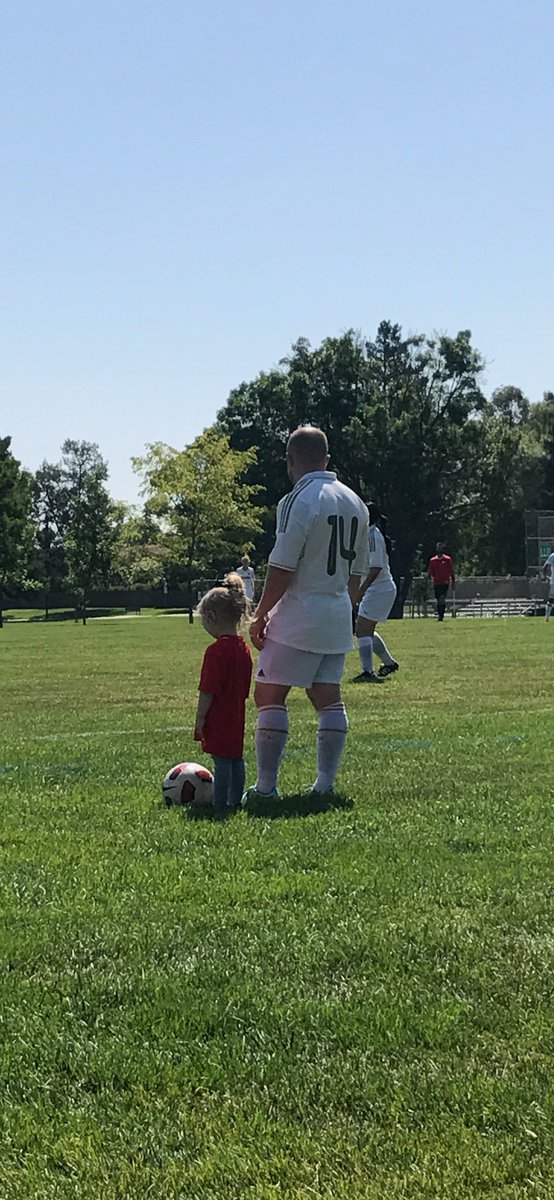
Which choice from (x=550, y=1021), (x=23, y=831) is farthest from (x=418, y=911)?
(x=23, y=831)

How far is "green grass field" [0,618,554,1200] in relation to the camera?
8.05 feet

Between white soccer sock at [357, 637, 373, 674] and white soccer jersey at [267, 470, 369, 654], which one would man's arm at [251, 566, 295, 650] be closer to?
white soccer jersey at [267, 470, 369, 654]

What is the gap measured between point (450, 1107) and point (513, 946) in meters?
1.11

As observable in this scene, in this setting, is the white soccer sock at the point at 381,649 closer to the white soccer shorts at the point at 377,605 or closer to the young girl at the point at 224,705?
the white soccer shorts at the point at 377,605

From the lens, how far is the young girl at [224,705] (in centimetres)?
630

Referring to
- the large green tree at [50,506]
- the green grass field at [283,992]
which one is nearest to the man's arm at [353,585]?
the green grass field at [283,992]

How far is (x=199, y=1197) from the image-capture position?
2330 millimetres

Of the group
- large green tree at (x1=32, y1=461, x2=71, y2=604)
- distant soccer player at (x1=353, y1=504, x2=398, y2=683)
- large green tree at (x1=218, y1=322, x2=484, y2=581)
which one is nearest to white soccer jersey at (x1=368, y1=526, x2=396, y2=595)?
distant soccer player at (x1=353, y1=504, x2=398, y2=683)

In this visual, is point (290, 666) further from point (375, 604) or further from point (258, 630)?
point (375, 604)

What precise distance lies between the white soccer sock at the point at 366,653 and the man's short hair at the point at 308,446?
7835 mm

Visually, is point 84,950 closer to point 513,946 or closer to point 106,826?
point 513,946

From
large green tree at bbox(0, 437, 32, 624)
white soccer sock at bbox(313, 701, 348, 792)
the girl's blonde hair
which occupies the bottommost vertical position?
white soccer sock at bbox(313, 701, 348, 792)

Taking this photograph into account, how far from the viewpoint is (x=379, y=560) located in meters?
14.3

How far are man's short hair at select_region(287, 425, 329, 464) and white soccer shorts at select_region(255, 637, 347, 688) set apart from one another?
105cm
